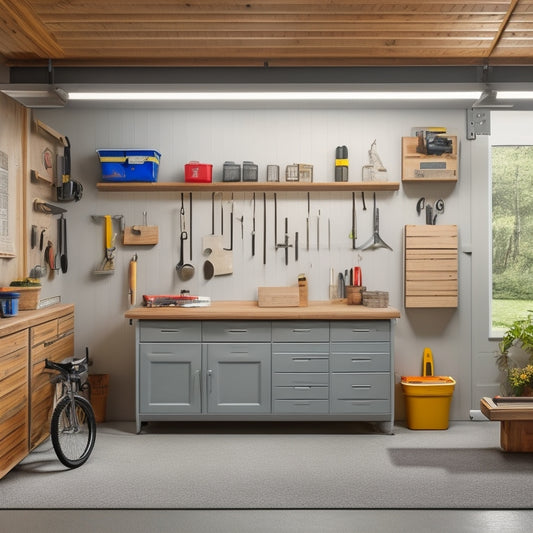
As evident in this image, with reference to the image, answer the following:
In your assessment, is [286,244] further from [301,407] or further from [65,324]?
[65,324]

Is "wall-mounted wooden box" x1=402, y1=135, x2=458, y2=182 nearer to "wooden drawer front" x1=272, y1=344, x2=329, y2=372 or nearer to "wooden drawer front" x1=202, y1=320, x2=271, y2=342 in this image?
"wooden drawer front" x1=272, y1=344, x2=329, y2=372

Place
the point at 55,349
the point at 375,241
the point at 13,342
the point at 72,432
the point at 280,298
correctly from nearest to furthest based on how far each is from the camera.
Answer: the point at 13,342
the point at 72,432
the point at 55,349
the point at 280,298
the point at 375,241

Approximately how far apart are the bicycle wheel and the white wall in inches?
41.0

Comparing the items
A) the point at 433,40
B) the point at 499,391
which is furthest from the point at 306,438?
the point at 433,40

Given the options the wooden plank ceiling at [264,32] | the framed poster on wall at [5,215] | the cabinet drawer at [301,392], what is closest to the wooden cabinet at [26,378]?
the framed poster on wall at [5,215]

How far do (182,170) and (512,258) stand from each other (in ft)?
10.3

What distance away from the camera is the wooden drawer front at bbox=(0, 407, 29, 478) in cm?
389

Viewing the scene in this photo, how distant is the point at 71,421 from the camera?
14.2 feet

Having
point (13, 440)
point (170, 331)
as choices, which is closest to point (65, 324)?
point (170, 331)

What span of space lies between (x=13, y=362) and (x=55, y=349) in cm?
84

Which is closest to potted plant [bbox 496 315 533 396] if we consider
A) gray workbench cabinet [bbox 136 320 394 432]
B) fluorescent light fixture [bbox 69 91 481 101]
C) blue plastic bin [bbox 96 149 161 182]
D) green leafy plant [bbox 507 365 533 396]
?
green leafy plant [bbox 507 365 533 396]

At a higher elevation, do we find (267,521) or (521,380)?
(521,380)

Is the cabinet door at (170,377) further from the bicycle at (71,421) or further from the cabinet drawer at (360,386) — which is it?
the cabinet drawer at (360,386)

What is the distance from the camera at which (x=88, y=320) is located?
5.69 meters
